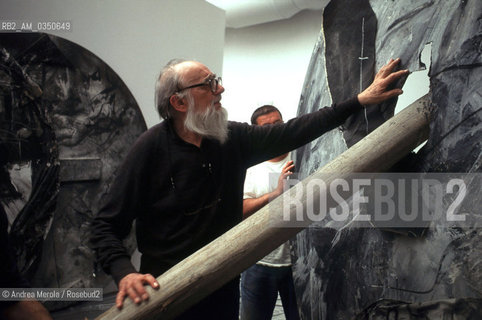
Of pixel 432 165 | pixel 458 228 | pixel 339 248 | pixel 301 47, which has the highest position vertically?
pixel 301 47

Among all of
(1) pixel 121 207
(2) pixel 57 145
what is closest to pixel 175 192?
(1) pixel 121 207

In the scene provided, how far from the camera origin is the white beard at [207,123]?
5.23 feet

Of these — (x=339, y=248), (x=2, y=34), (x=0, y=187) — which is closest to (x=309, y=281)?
(x=339, y=248)

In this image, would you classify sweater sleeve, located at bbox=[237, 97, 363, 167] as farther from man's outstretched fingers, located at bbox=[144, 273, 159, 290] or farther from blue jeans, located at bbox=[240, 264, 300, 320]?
blue jeans, located at bbox=[240, 264, 300, 320]

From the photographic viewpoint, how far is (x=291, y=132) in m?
1.59

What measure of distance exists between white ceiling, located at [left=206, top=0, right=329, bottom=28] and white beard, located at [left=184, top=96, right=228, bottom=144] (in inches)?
99.0

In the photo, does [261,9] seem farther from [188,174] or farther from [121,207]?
[121,207]

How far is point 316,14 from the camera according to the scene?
4.04 metres

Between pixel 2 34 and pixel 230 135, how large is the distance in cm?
164

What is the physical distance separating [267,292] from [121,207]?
1136 millimetres

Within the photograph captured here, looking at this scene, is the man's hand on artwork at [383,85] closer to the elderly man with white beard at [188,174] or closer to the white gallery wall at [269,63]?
the elderly man with white beard at [188,174]

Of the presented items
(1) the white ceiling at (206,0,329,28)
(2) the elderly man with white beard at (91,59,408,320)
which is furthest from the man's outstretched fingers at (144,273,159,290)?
(1) the white ceiling at (206,0,329,28)

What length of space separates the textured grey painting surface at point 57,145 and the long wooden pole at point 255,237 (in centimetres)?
166

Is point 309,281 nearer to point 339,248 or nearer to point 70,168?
point 339,248
